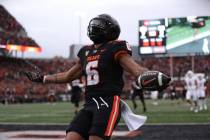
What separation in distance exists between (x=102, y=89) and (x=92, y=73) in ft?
0.60

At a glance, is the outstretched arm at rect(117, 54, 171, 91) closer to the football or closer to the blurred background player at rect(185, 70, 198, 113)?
the football

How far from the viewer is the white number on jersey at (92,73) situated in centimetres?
407

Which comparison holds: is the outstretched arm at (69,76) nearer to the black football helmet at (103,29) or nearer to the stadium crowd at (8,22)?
the black football helmet at (103,29)

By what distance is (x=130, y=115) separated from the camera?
4.20 m

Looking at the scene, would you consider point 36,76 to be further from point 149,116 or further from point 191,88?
point 191,88

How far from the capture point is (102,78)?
13.3ft

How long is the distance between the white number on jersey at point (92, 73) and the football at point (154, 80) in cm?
61

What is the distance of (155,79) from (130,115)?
847 mm

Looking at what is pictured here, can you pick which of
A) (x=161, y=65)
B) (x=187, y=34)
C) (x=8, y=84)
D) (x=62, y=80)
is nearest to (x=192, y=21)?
(x=187, y=34)

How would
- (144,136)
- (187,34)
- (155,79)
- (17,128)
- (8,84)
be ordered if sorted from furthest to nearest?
(8,84) < (187,34) < (17,128) < (144,136) < (155,79)

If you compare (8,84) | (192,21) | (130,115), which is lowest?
(8,84)

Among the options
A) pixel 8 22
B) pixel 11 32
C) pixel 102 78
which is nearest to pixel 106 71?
pixel 102 78

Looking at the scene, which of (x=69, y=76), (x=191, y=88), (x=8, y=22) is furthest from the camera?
(x=8, y=22)

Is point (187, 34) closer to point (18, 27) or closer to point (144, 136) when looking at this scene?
point (18, 27)
